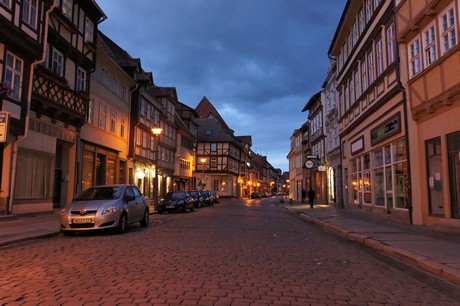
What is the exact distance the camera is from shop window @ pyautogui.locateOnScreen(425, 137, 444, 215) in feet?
44.3

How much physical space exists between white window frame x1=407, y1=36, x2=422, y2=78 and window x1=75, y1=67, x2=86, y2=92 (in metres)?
17.2

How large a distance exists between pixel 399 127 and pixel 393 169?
7.45ft

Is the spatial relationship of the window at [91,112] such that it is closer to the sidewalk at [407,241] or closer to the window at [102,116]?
the window at [102,116]

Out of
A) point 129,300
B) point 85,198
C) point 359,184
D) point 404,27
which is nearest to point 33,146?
point 85,198

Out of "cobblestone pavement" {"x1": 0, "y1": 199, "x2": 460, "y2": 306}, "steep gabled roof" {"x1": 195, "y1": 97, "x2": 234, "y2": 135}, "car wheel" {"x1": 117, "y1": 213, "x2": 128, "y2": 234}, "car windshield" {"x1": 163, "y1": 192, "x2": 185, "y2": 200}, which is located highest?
"steep gabled roof" {"x1": 195, "y1": 97, "x2": 234, "y2": 135}

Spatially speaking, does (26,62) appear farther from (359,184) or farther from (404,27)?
→ (359,184)

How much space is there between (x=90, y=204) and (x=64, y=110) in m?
9.02

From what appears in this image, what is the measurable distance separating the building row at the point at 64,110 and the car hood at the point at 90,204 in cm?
291

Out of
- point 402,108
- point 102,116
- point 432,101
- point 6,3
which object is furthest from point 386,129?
point 102,116

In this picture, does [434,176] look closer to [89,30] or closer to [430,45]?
[430,45]

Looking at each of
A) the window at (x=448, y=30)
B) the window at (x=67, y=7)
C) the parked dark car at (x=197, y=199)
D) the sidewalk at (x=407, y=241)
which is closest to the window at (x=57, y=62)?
the window at (x=67, y=7)

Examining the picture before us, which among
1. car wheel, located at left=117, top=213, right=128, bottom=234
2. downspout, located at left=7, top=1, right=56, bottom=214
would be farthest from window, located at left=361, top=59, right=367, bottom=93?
downspout, located at left=7, top=1, right=56, bottom=214

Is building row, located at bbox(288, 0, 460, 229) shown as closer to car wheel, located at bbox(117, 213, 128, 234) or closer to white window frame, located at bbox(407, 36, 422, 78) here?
white window frame, located at bbox(407, 36, 422, 78)

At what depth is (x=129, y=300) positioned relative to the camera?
16.9ft
